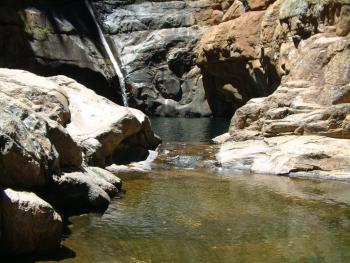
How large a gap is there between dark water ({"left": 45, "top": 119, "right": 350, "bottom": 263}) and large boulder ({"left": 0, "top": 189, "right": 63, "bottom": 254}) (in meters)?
0.74

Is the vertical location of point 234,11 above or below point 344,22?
above

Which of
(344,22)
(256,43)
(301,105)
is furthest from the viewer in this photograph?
(256,43)

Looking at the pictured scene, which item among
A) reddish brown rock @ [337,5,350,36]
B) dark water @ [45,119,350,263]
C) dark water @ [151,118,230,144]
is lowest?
dark water @ [151,118,230,144]

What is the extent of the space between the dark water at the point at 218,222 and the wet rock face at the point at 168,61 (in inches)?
1015

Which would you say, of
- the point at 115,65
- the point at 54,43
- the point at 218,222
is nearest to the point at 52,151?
the point at 218,222

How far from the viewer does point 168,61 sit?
4297cm

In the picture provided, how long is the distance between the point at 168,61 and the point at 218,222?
32.3 meters

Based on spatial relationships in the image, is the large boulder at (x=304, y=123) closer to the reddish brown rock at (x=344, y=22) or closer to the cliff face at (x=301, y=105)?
the cliff face at (x=301, y=105)

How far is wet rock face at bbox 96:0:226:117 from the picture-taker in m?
42.9

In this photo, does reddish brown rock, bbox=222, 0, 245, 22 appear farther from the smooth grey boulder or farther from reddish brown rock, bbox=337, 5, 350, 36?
the smooth grey boulder

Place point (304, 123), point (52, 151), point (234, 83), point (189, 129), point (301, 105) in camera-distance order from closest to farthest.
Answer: point (52, 151)
point (304, 123)
point (301, 105)
point (189, 129)
point (234, 83)

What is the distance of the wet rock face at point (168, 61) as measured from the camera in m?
42.9

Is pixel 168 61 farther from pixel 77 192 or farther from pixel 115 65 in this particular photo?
pixel 77 192

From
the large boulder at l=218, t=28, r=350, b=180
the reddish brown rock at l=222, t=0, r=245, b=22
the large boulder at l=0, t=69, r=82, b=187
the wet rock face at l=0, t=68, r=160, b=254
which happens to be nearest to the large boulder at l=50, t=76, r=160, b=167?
the wet rock face at l=0, t=68, r=160, b=254
